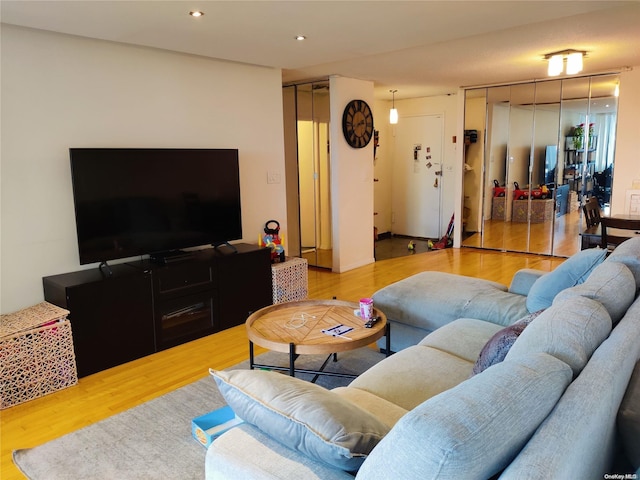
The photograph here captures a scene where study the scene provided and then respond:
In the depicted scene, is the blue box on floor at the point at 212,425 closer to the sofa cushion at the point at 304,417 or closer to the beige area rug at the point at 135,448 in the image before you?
→ the beige area rug at the point at 135,448

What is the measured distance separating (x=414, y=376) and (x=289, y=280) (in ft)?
8.44

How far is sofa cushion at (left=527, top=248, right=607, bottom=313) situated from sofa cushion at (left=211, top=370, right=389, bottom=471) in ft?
5.41

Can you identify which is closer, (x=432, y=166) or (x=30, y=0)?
(x=30, y=0)

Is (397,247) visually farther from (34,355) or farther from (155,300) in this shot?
(34,355)

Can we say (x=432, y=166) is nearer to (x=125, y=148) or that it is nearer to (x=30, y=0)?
(x=125, y=148)

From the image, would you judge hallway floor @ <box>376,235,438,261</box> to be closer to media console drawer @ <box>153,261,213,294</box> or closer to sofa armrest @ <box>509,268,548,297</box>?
media console drawer @ <box>153,261,213,294</box>

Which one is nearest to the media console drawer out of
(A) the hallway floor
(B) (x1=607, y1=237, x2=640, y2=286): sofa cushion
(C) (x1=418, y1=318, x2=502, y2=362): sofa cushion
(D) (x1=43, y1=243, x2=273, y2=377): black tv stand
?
(D) (x1=43, y1=243, x2=273, y2=377): black tv stand

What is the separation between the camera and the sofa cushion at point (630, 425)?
1306mm

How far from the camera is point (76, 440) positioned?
237 centimetres

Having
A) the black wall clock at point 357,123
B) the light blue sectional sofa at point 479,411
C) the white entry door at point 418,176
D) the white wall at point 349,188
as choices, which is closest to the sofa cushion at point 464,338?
the light blue sectional sofa at point 479,411

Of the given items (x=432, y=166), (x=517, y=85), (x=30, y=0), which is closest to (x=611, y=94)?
(x=517, y=85)

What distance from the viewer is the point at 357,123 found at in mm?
5852

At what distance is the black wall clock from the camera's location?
5688mm

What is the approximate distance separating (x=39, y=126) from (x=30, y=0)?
2.88 feet
